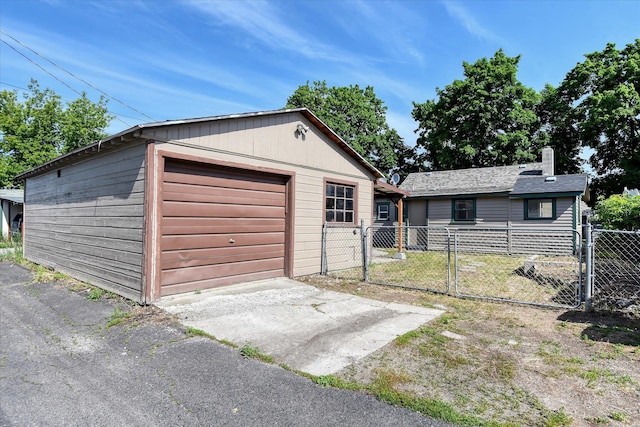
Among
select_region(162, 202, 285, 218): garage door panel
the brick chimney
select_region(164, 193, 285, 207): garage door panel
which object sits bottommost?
select_region(162, 202, 285, 218): garage door panel

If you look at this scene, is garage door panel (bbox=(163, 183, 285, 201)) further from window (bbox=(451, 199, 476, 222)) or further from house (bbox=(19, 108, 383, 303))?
window (bbox=(451, 199, 476, 222))

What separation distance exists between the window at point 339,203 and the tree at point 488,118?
17680 mm

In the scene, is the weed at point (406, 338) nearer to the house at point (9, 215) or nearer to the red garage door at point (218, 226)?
the red garage door at point (218, 226)

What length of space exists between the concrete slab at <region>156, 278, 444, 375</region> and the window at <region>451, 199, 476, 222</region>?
411 inches

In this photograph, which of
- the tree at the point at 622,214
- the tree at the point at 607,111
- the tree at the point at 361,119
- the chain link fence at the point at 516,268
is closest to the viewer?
the chain link fence at the point at 516,268

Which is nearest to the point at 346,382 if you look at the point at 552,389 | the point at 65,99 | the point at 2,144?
the point at 552,389

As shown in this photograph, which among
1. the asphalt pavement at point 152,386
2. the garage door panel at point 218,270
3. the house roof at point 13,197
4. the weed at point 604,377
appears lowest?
the asphalt pavement at point 152,386

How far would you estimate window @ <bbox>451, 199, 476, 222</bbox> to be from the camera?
48.3 ft

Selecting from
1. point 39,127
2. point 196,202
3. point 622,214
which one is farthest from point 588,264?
point 39,127

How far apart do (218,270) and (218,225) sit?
0.86 meters

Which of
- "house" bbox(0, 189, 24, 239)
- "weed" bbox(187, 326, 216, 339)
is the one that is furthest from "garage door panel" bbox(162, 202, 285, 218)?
"house" bbox(0, 189, 24, 239)

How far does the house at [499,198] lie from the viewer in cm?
1280

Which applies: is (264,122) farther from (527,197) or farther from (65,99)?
(65,99)

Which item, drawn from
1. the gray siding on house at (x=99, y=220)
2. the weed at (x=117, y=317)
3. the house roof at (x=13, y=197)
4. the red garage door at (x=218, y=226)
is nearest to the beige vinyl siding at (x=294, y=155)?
the red garage door at (x=218, y=226)
